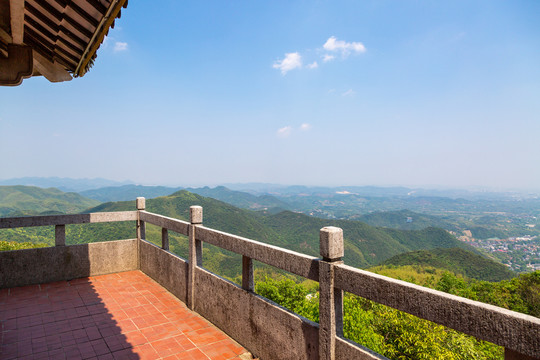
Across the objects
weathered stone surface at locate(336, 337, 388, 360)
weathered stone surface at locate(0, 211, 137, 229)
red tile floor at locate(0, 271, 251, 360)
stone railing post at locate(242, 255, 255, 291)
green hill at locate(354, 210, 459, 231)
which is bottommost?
green hill at locate(354, 210, 459, 231)

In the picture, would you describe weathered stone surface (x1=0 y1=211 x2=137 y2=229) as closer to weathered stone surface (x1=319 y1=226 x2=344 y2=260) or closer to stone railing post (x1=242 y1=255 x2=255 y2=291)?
stone railing post (x1=242 y1=255 x2=255 y2=291)

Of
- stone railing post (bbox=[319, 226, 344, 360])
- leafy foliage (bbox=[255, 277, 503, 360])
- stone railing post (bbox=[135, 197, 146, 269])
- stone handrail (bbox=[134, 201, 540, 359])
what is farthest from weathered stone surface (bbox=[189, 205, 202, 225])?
leafy foliage (bbox=[255, 277, 503, 360])

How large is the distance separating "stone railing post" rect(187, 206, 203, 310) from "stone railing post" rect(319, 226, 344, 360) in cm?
270

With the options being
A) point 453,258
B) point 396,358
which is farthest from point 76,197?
point 396,358

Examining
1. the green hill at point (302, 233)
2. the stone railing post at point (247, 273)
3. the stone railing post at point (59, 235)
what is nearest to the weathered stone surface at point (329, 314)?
the stone railing post at point (247, 273)

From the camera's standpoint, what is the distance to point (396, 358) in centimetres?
983

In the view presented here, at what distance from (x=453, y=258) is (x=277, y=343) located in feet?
242

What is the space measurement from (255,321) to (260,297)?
11.1 inches

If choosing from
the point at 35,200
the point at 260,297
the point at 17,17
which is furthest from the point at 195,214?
the point at 35,200

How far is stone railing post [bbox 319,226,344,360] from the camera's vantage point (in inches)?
105

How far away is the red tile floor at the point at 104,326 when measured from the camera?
3781 millimetres

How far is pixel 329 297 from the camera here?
2688mm

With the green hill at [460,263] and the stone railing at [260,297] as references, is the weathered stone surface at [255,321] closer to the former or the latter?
the stone railing at [260,297]

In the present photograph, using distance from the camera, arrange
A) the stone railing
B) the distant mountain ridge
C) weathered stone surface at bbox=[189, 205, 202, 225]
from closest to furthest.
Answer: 1. the stone railing
2. weathered stone surface at bbox=[189, 205, 202, 225]
3. the distant mountain ridge
